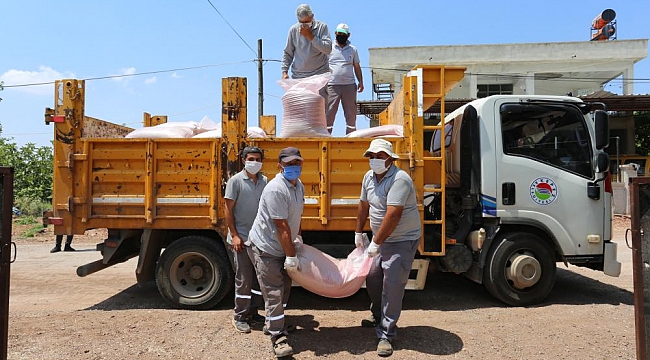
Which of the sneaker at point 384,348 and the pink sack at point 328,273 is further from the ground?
the pink sack at point 328,273

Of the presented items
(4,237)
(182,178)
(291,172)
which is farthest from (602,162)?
(4,237)

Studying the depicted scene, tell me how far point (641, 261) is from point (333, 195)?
2.70 metres

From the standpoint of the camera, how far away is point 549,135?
4.88m

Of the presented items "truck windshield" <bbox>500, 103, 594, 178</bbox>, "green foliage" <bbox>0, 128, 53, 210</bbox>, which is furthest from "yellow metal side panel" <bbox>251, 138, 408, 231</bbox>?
"green foliage" <bbox>0, 128, 53, 210</bbox>

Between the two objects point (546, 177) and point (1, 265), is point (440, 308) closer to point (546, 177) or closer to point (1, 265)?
point (546, 177)

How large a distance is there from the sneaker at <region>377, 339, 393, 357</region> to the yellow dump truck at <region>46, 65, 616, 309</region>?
1126mm

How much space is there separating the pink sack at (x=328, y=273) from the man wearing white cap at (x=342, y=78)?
247 centimetres

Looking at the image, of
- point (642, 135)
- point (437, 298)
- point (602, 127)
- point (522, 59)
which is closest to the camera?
point (602, 127)

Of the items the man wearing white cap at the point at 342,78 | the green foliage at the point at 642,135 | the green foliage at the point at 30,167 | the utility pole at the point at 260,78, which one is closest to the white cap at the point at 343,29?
the man wearing white cap at the point at 342,78

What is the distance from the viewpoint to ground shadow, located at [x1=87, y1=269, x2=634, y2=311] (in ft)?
16.3

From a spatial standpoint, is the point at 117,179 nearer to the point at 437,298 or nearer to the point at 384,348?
the point at 384,348

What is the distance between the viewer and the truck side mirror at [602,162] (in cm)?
464

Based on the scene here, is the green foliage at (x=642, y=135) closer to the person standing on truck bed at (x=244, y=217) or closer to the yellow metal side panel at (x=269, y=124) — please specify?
the yellow metal side panel at (x=269, y=124)

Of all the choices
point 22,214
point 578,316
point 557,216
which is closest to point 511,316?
A: point 578,316
